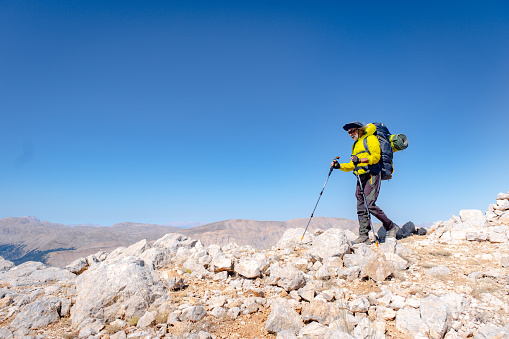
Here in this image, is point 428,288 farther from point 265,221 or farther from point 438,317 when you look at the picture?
point 265,221

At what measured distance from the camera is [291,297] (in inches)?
206

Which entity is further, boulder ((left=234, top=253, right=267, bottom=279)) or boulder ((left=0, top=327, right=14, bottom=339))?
boulder ((left=234, top=253, right=267, bottom=279))

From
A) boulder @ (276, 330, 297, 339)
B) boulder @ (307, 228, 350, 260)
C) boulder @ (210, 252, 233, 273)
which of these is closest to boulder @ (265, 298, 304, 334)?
boulder @ (276, 330, 297, 339)

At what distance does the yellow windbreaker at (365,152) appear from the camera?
784 centimetres

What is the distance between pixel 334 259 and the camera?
6.52 meters

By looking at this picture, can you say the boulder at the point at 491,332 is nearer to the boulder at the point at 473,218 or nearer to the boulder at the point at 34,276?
the boulder at the point at 473,218

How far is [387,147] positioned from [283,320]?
658 cm

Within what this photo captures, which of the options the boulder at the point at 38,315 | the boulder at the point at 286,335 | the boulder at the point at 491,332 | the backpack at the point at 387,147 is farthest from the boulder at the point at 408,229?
the boulder at the point at 38,315

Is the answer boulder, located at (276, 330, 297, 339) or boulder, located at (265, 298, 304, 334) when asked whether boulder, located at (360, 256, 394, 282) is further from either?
boulder, located at (276, 330, 297, 339)

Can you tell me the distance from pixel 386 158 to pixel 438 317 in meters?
5.41

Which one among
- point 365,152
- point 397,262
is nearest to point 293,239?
point 397,262

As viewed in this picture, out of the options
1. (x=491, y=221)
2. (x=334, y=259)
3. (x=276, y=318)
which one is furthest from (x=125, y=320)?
(x=491, y=221)

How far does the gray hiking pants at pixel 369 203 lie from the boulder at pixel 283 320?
16.6ft

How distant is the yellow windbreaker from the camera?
784 centimetres
